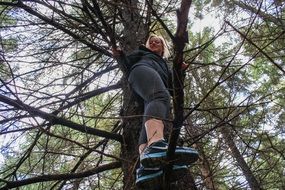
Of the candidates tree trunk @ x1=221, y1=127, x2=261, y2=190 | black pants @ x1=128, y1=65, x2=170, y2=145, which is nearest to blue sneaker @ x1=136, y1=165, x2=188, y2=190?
black pants @ x1=128, y1=65, x2=170, y2=145

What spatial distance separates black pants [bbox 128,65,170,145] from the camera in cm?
225

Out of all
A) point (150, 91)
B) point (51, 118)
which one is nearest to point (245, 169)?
point (150, 91)

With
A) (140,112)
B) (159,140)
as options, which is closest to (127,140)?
(140,112)

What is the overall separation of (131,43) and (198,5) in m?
4.01

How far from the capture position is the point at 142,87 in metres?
2.53

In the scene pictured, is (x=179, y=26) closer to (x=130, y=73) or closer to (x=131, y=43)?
(x=130, y=73)

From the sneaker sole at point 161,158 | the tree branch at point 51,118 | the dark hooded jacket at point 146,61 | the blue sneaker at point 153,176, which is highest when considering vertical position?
the dark hooded jacket at point 146,61

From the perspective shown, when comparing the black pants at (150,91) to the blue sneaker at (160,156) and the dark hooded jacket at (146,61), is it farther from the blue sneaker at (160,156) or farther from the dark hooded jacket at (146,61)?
the blue sneaker at (160,156)

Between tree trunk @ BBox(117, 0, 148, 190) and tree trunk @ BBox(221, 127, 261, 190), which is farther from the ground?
tree trunk @ BBox(117, 0, 148, 190)

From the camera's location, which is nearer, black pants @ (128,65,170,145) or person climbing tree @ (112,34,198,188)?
person climbing tree @ (112,34,198,188)

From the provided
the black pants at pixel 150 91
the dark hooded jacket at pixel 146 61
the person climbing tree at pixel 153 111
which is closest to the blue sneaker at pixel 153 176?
the person climbing tree at pixel 153 111

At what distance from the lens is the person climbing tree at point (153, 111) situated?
1986 mm

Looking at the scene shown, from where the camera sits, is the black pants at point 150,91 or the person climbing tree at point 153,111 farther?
the black pants at point 150,91

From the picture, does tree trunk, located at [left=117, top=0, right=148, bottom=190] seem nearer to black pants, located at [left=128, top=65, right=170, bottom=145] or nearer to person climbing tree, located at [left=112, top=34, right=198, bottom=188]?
person climbing tree, located at [left=112, top=34, right=198, bottom=188]
